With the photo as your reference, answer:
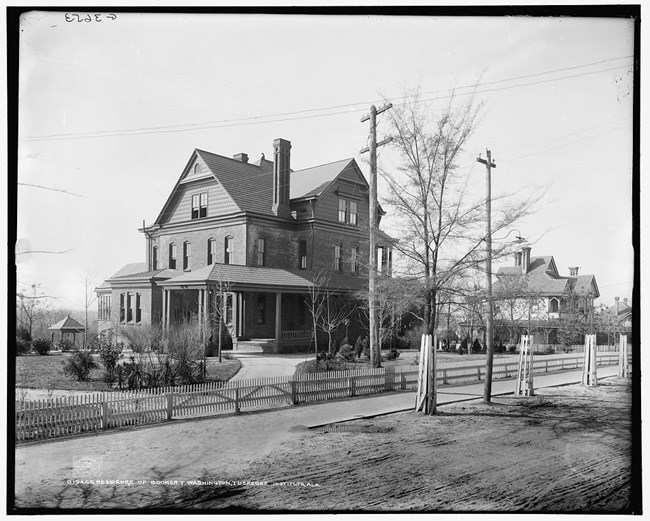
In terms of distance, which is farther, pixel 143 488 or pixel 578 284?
pixel 578 284

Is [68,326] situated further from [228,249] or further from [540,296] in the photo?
[540,296]

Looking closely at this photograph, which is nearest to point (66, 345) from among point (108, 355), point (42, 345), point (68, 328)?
point (68, 328)

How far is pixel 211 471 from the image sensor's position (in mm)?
6820

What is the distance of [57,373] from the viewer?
7.54m

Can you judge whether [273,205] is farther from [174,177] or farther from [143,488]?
[143,488]

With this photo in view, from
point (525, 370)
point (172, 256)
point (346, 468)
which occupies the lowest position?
point (346, 468)

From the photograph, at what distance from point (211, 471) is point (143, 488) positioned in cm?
90

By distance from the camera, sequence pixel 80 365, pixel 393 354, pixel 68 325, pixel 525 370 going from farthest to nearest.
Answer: pixel 393 354
pixel 525 370
pixel 80 365
pixel 68 325

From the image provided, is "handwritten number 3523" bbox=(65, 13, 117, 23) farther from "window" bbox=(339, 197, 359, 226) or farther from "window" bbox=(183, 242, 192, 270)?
"window" bbox=(339, 197, 359, 226)

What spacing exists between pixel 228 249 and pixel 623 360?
653 cm

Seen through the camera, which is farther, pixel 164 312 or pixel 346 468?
pixel 164 312

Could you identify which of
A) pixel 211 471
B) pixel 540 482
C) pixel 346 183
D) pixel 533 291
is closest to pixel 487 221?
pixel 533 291

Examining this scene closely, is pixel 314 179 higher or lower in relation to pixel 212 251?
higher

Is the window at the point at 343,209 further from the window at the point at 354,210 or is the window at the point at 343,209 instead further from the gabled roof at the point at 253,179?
the gabled roof at the point at 253,179
